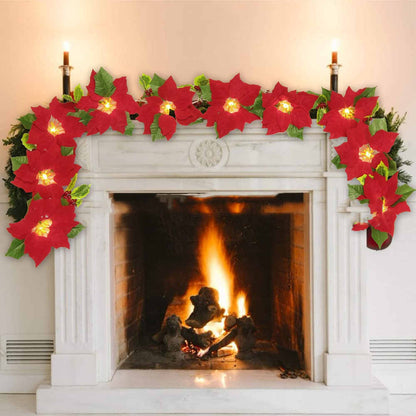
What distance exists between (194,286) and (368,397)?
83 centimetres

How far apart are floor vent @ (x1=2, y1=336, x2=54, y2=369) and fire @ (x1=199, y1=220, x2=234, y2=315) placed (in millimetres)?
773

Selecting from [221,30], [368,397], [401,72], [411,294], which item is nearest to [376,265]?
[411,294]

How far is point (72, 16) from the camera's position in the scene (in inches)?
85.3

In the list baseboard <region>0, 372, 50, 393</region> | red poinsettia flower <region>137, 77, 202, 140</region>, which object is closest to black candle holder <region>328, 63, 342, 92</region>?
red poinsettia flower <region>137, 77, 202, 140</region>

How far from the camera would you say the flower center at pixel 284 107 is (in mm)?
1845

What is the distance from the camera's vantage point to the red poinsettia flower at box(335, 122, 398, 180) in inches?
71.9

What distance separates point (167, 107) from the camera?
1.86 metres

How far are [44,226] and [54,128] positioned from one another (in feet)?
1.27

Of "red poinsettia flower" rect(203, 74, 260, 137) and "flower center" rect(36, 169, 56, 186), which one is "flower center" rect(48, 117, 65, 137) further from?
"red poinsettia flower" rect(203, 74, 260, 137)

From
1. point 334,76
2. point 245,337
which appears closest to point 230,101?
point 334,76

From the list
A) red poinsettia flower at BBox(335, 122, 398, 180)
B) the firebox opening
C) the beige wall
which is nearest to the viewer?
red poinsettia flower at BBox(335, 122, 398, 180)

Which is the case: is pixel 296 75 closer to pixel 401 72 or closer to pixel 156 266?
pixel 401 72

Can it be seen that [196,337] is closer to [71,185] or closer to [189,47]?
[71,185]

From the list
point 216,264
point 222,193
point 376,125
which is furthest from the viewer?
point 216,264
